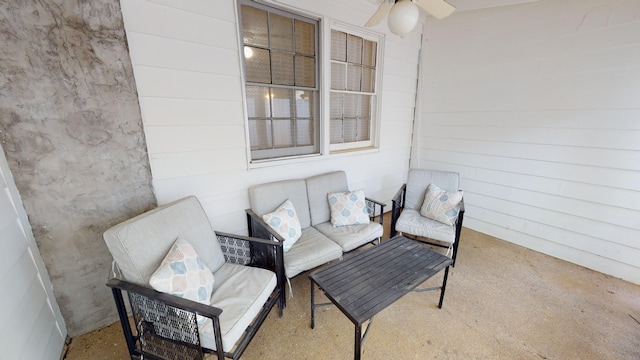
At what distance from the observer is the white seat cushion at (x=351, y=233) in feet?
7.42

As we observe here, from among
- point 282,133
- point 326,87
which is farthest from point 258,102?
point 326,87

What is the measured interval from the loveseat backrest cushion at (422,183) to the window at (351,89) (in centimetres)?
83

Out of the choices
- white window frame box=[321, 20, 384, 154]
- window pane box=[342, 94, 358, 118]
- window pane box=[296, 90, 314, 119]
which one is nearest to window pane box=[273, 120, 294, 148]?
window pane box=[296, 90, 314, 119]

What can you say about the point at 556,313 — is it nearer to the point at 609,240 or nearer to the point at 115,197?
the point at 609,240

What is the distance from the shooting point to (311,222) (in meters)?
2.56

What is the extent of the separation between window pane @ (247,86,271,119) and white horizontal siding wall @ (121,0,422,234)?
0.59ft

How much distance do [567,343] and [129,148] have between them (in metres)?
3.39

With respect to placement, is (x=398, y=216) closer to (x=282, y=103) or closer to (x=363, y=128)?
(x=363, y=128)

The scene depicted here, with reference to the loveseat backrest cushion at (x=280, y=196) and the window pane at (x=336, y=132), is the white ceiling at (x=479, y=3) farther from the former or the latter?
the loveseat backrest cushion at (x=280, y=196)

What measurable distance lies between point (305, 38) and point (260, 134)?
3.67 ft

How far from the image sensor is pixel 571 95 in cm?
243

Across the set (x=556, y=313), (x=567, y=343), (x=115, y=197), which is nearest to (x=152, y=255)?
(x=115, y=197)

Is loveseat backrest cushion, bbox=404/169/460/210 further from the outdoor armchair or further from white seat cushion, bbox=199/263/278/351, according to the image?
white seat cushion, bbox=199/263/278/351

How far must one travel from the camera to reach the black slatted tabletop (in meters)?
1.46
